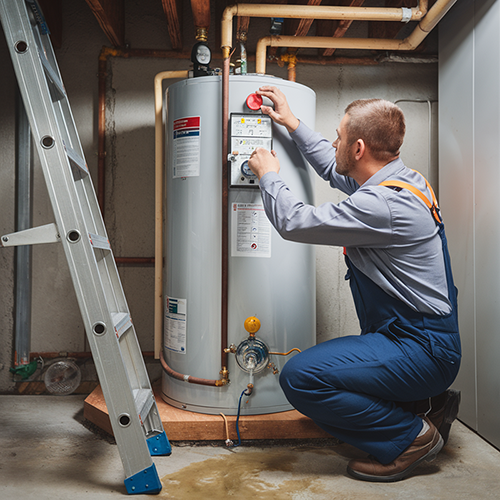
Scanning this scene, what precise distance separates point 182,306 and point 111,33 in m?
1.49

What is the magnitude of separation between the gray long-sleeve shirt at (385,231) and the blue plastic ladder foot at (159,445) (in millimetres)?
941

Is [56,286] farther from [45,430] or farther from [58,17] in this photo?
[58,17]

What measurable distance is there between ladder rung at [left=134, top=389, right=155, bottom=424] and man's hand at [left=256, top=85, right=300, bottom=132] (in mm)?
1219

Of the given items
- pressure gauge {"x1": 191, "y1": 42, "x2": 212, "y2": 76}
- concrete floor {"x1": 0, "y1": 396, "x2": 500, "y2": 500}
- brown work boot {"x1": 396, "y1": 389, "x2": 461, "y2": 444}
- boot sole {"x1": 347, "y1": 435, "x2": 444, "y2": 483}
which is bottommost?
concrete floor {"x1": 0, "y1": 396, "x2": 500, "y2": 500}

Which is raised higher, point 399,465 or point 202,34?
point 202,34

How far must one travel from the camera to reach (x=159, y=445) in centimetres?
178

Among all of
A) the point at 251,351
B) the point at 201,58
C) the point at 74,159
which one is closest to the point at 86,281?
the point at 74,159

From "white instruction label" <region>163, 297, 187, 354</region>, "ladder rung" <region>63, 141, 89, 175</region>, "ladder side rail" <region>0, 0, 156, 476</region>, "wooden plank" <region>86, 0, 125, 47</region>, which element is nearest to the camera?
"ladder side rail" <region>0, 0, 156, 476</region>

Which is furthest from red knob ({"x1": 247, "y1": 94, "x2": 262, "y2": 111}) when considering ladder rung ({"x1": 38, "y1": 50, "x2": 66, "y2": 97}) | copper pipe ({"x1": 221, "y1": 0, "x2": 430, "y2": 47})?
ladder rung ({"x1": 38, "y1": 50, "x2": 66, "y2": 97})

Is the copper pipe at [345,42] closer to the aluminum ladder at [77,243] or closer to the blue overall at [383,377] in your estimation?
the aluminum ladder at [77,243]

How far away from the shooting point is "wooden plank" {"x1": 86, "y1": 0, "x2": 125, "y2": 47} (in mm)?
2110

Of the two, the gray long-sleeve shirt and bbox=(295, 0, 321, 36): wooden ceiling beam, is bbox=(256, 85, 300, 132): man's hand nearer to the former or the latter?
the gray long-sleeve shirt

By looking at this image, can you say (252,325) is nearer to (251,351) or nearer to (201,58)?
(251,351)

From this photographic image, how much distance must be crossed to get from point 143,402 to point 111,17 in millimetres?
1855
